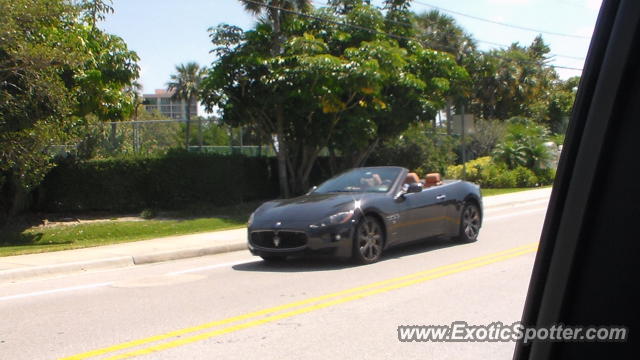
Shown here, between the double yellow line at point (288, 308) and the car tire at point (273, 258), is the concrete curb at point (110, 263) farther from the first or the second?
the double yellow line at point (288, 308)

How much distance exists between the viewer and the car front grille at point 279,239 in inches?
403

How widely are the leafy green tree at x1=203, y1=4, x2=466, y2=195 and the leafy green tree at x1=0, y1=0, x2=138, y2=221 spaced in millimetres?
4573

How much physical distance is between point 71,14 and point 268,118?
7.92m

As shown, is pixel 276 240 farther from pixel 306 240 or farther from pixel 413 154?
pixel 413 154

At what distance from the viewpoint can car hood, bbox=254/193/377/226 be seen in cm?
1034

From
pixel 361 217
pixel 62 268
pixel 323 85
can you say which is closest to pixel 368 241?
pixel 361 217

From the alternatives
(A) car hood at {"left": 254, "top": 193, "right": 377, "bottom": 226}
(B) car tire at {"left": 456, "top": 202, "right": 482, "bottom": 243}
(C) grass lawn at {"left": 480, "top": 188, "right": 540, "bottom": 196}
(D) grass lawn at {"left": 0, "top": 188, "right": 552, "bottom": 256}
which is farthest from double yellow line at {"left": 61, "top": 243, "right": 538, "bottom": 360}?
(C) grass lawn at {"left": 480, "top": 188, "right": 540, "bottom": 196}

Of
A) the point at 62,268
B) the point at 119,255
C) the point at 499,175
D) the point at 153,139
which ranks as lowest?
the point at 499,175

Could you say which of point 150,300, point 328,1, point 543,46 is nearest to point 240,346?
point 150,300

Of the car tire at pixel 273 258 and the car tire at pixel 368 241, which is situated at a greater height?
the car tire at pixel 368 241

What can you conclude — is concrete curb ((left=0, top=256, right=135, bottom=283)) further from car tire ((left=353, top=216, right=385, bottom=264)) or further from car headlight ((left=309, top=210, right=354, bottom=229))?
car tire ((left=353, top=216, right=385, bottom=264))

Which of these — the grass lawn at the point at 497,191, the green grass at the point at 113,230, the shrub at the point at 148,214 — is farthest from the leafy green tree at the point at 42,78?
the grass lawn at the point at 497,191

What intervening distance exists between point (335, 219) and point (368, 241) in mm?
698

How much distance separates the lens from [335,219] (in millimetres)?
10258
